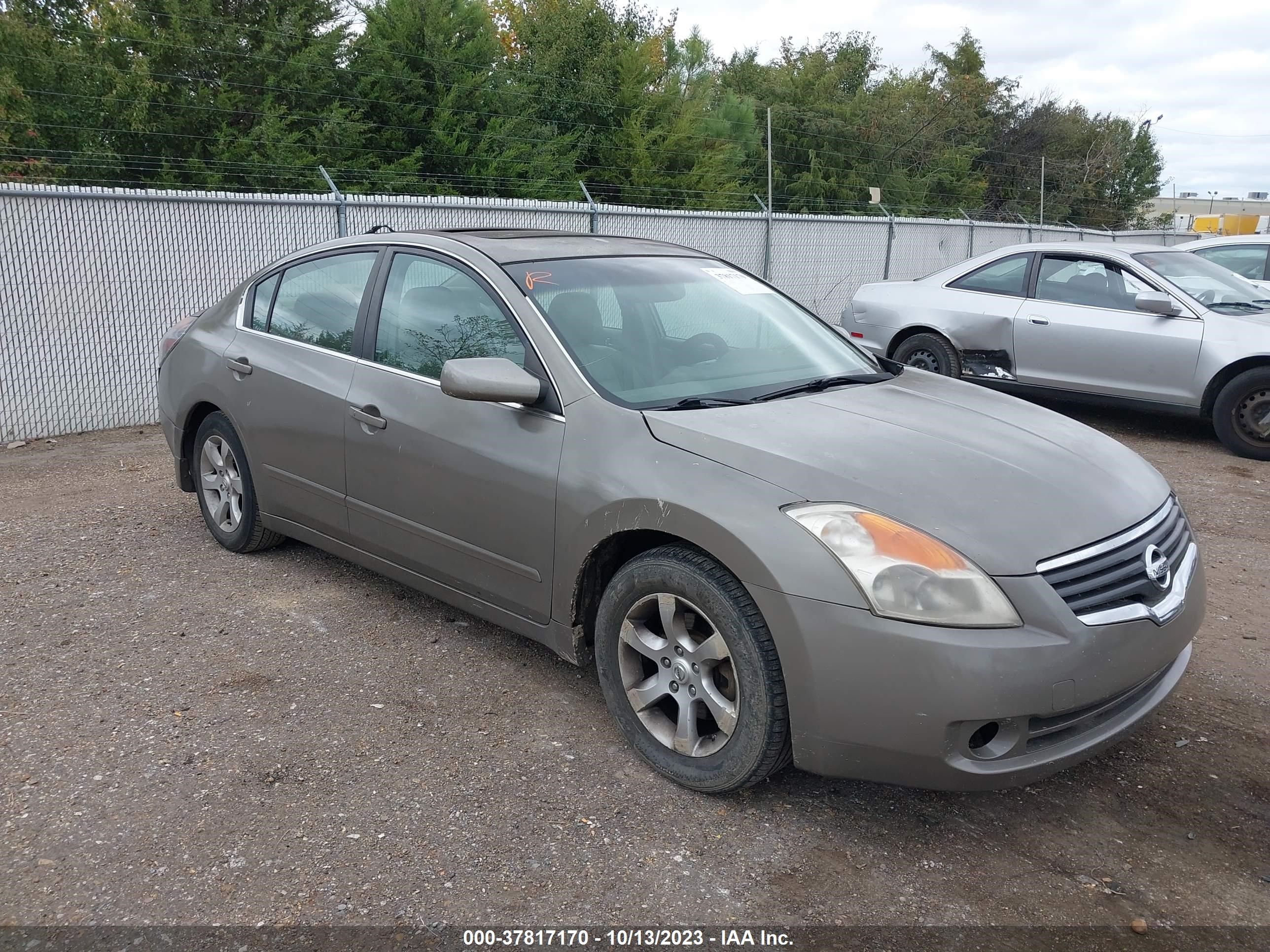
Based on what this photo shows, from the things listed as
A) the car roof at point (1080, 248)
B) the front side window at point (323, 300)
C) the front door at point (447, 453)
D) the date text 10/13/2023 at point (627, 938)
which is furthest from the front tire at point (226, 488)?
the car roof at point (1080, 248)

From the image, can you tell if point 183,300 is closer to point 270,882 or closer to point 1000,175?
point 270,882

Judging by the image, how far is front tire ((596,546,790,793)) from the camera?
2.84m

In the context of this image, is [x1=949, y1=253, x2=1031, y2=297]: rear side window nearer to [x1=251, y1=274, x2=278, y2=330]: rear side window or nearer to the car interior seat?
the car interior seat

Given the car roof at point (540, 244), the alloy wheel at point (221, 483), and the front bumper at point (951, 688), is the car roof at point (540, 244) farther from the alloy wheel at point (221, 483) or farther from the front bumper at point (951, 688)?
the front bumper at point (951, 688)

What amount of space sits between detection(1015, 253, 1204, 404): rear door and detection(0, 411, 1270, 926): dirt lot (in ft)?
12.7

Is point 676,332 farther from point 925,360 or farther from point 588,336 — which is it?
point 925,360

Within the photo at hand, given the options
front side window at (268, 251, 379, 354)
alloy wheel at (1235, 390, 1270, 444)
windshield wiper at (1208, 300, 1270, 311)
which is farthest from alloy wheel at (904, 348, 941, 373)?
front side window at (268, 251, 379, 354)

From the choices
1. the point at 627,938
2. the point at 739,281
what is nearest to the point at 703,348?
the point at 739,281

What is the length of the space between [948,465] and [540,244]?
195 cm

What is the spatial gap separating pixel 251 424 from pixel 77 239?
4266 mm

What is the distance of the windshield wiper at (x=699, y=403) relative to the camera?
336 cm

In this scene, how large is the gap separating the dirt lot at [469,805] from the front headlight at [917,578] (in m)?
0.72

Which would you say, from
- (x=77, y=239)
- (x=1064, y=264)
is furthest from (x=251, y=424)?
(x=1064, y=264)

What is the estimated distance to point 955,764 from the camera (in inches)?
105
